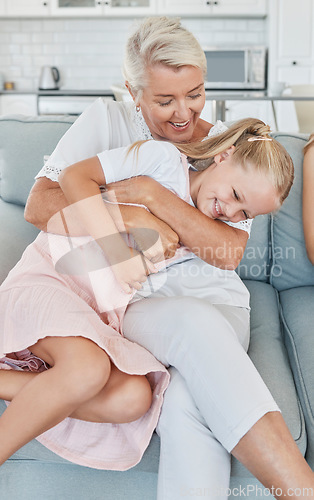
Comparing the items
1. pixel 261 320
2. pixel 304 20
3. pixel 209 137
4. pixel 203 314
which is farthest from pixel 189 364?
pixel 304 20

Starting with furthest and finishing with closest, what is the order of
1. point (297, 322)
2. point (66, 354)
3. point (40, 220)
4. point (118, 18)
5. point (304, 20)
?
point (118, 18) < point (304, 20) < point (297, 322) < point (40, 220) < point (66, 354)

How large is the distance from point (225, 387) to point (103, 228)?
47 cm

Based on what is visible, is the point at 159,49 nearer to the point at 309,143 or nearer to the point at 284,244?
the point at 309,143

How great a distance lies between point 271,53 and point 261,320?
13.7 feet

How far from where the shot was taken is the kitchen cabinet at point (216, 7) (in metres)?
5.11

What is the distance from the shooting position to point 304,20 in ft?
16.6

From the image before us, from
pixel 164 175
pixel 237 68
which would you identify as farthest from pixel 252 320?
pixel 237 68

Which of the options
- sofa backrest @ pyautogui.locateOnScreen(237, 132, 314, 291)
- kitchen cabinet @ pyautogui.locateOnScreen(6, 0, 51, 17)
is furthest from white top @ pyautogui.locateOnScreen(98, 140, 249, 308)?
kitchen cabinet @ pyautogui.locateOnScreen(6, 0, 51, 17)

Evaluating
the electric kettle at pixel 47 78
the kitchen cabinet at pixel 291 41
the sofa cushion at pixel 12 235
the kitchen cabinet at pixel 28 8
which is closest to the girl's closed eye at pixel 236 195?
the sofa cushion at pixel 12 235

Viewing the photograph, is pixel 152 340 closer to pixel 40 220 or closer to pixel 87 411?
pixel 87 411

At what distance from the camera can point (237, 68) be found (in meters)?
5.20

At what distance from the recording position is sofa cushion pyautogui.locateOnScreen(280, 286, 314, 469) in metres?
1.23

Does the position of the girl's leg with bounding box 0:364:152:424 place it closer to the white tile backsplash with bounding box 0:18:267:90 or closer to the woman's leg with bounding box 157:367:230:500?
the woman's leg with bounding box 157:367:230:500

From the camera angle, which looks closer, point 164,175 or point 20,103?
point 164,175
